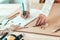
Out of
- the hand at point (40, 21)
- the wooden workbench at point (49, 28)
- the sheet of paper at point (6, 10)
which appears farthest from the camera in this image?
the sheet of paper at point (6, 10)

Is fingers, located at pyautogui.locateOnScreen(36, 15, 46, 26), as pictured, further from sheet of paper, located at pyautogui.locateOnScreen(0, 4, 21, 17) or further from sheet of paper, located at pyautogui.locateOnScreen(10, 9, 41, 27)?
sheet of paper, located at pyautogui.locateOnScreen(0, 4, 21, 17)

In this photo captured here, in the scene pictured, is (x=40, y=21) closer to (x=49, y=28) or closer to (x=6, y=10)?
(x=49, y=28)

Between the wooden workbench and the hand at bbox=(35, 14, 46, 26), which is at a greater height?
the hand at bbox=(35, 14, 46, 26)

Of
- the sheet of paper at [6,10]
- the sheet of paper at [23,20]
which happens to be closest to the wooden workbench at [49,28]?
the sheet of paper at [23,20]

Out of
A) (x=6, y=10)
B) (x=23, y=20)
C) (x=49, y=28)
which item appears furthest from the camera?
(x=6, y=10)

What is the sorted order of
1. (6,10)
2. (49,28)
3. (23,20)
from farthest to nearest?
(6,10) < (23,20) < (49,28)

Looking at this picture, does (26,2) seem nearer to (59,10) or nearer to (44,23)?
(44,23)

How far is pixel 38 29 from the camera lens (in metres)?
1.08

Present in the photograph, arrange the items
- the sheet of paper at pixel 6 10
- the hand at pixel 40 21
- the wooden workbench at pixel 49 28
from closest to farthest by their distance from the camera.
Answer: the wooden workbench at pixel 49 28 → the hand at pixel 40 21 → the sheet of paper at pixel 6 10

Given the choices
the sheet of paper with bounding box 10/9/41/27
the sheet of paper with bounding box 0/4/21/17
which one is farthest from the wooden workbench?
the sheet of paper with bounding box 0/4/21/17


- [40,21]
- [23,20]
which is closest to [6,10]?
[23,20]

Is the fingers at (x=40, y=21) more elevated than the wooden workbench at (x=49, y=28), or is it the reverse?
the fingers at (x=40, y=21)

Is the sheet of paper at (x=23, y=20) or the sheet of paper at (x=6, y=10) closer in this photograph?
the sheet of paper at (x=23, y=20)

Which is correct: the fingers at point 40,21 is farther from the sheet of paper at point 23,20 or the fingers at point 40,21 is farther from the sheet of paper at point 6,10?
the sheet of paper at point 6,10
